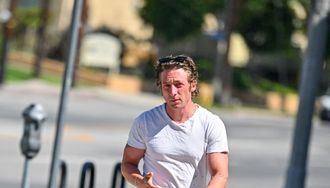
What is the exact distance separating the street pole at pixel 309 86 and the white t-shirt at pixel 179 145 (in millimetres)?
6177

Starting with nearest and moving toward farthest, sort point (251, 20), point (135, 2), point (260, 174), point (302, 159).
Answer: point (302, 159)
point (260, 174)
point (251, 20)
point (135, 2)

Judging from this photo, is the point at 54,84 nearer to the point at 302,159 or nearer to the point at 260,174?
the point at 260,174

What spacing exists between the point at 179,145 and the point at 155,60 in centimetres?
2403

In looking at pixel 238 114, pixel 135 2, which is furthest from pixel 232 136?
pixel 135 2

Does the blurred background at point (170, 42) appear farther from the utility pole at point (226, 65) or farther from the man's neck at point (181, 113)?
the man's neck at point (181, 113)

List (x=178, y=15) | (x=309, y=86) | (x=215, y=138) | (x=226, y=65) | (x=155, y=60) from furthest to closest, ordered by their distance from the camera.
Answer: (x=178, y=15), (x=226, y=65), (x=155, y=60), (x=309, y=86), (x=215, y=138)

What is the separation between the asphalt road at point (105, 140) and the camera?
52.1ft

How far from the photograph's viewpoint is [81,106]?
34500 mm

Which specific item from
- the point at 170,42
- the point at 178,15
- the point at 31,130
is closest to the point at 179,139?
the point at 31,130

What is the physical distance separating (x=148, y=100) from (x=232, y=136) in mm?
14882

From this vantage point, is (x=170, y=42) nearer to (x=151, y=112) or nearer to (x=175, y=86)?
(x=151, y=112)

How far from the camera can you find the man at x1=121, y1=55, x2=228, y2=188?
15.7ft

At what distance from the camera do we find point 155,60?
94.5 ft

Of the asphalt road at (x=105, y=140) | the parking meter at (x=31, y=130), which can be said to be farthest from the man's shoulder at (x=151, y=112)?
the asphalt road at (x=105, y=140)
